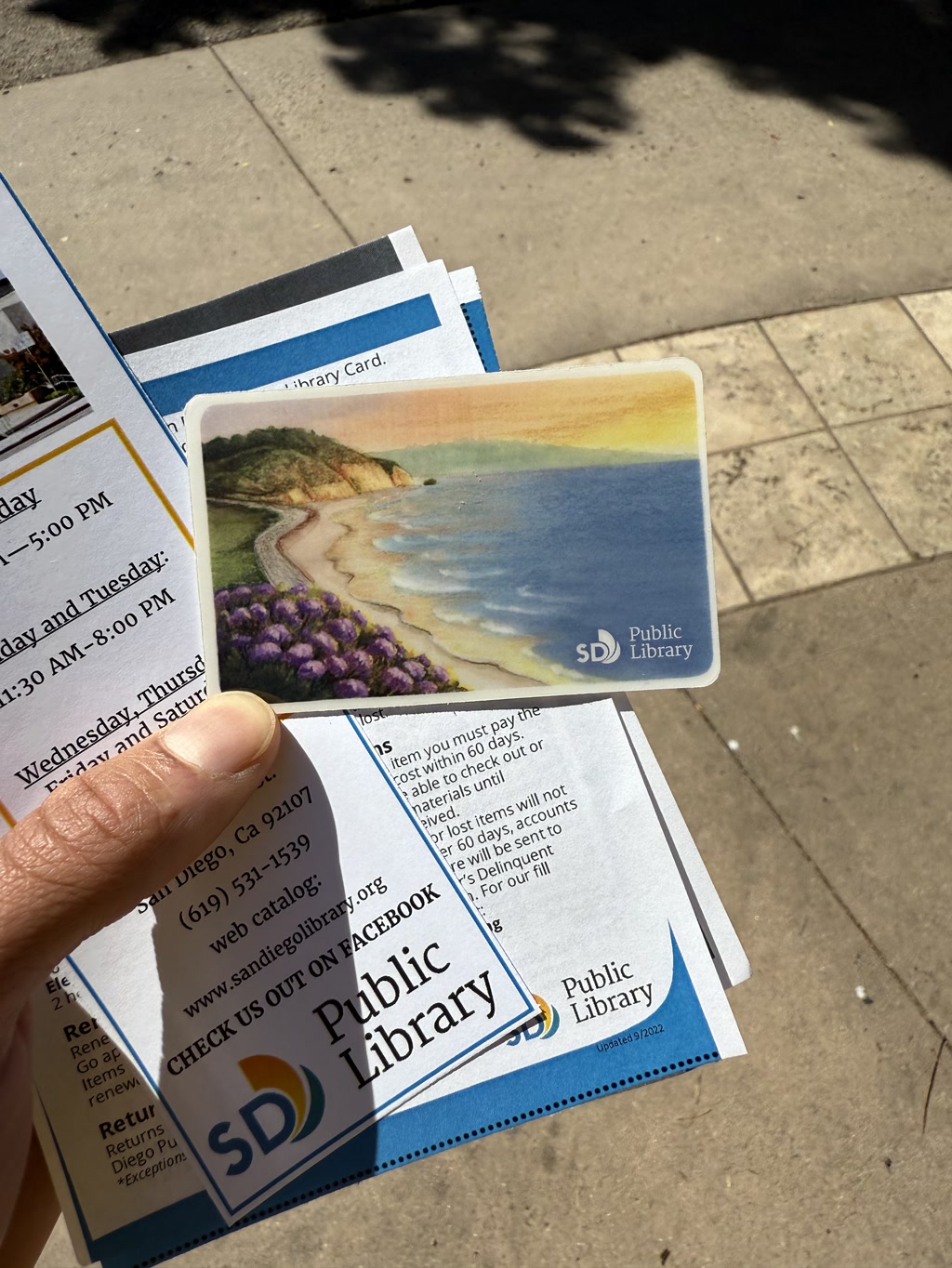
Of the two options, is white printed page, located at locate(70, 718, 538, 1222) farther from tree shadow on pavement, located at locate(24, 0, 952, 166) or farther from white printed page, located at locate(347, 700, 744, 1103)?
tree shadow on pavement, located at locate(24, 0, 952, 166)

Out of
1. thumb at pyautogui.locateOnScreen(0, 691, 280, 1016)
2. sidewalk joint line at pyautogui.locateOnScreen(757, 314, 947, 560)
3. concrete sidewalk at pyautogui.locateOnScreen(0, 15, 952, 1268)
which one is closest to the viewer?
thumb at pyautogui.locateOnScreen(0, 691, 280, 1016)

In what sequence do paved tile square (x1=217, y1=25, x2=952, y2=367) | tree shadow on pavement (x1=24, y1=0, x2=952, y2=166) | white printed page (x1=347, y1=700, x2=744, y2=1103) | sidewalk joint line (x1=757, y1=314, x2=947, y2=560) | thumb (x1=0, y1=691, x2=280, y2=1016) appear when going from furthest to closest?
1. tree shadow on pavement (x1=24, y1=0, x2=952, y2=166)
2. paved tile square (x1=217, y1=25, x2=952, y2=367)
3. sidewalk joint line (x1=757, y1=314, x2=947, y2=560)
4. white printed page (x1=347, y1=700, x2=744, y2=1103)
5. thumb (x1=0, y1=691, x2=280, y2=1016)

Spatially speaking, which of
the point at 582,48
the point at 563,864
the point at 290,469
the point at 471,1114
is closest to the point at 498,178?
the point at 582,48

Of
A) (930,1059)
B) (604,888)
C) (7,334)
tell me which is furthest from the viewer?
(930,1059)

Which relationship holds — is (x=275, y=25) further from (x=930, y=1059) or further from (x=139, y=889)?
(x=930, y=1059)

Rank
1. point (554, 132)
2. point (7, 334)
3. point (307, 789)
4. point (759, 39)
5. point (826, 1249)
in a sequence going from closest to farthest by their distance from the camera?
1. point (7, 334)
2. point (307, 789)
3. point (826, 1249)
4. point (554, 132)
5. point (759, 39)

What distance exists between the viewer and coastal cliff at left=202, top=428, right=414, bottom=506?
110 centimetres

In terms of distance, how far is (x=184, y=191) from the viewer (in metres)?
2.82

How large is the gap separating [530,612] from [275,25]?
3.07 m

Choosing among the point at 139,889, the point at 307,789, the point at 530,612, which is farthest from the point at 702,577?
the point at 139,889

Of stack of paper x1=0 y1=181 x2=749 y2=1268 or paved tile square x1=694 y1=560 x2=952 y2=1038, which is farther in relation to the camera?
paved tile square x1=694 y1=560 x2=952 y2=1038

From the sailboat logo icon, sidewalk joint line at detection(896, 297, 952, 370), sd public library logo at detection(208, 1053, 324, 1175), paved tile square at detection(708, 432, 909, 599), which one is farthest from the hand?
sidewalk joint line at detection(896, 297, 952, 370)

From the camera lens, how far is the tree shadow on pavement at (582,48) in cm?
312

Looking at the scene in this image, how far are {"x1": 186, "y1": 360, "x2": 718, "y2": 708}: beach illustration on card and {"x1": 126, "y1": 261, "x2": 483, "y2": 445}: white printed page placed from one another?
0.09 meters
